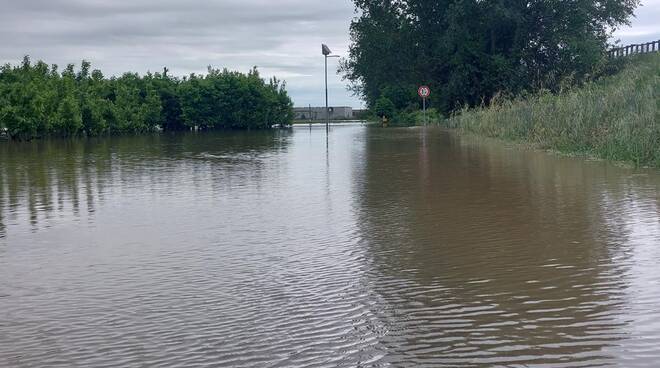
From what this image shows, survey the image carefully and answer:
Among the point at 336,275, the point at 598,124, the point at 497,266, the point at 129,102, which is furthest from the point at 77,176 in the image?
the point at 129,102

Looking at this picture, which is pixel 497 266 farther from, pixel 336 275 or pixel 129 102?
pixel 129 102

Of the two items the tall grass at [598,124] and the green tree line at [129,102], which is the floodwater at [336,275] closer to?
the tall grass at [598,124]

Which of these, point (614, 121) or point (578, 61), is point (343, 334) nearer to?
point (614, 121)

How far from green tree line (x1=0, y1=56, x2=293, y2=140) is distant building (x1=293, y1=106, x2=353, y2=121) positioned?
31.3 metres

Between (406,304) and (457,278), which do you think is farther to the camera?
(457,278)

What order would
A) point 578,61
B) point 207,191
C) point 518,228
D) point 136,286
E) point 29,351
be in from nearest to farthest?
point 29,351 < point 136,286 < point 518,228 < point 207,191 < point 578,61

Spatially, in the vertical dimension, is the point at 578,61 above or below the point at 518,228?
above

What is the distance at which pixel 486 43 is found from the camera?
4800 cm

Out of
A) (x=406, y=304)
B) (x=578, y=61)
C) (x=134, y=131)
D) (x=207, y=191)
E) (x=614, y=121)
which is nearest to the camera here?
(x=406, y=304)

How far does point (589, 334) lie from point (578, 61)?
4309cm

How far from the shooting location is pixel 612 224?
30.6 ft

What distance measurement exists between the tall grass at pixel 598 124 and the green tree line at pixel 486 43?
17517 millimetres

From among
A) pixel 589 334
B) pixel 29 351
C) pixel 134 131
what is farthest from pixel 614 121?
pixel 134 131

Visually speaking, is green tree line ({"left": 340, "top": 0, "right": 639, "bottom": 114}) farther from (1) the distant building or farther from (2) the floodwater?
(1) the distant building
